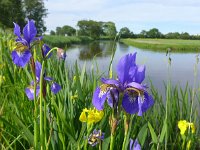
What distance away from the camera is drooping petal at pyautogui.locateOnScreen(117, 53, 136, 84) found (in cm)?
126

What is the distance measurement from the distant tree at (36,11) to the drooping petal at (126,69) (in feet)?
181

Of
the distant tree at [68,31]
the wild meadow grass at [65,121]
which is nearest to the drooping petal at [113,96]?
the wild meadow grass at [65,121]

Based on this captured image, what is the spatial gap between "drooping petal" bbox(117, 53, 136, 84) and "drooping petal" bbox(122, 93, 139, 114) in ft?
0.26

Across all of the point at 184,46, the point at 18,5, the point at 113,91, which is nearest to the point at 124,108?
the point at 113,91

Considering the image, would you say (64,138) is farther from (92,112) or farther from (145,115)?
(145,115)

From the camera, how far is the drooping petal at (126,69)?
Result: 1.26 meters

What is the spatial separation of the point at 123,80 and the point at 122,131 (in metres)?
0.92

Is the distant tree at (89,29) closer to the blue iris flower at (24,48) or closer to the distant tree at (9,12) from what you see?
the distant tree at (9,12)

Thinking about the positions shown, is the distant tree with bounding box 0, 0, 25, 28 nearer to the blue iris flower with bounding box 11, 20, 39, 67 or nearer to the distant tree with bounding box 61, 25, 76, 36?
the blue iris flower with bounding box 11, 20, 39, 67

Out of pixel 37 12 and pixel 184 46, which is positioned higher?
pixel 37 12

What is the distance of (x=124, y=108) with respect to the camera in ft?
3.98

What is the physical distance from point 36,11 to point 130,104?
198ft

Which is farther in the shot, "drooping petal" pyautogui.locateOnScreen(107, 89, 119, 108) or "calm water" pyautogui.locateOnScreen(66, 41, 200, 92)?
"calm water" pyautogui.locateOnScreen(66, 41, 200, 92)

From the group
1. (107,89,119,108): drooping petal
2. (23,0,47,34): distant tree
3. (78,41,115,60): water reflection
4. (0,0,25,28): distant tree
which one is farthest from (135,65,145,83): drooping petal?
(23,0,47,34): distant tree
